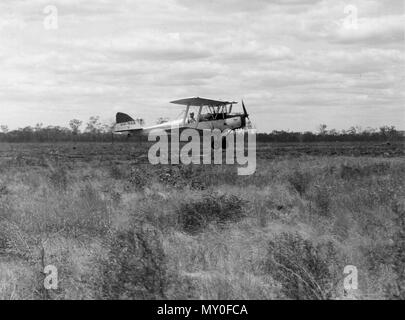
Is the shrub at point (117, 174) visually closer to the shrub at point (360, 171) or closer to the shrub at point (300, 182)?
the shrub at point (300, 182)

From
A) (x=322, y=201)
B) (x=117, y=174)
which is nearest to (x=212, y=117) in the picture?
(x=117, y=174)

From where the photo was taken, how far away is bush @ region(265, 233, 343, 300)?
205 inches

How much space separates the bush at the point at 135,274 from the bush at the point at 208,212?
2891mm

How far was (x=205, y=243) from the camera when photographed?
7355mm

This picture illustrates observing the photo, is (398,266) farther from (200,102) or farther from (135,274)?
(200,102)

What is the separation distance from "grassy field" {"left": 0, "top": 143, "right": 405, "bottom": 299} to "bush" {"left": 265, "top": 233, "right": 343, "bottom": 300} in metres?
0.01

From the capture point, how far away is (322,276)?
5461 mm

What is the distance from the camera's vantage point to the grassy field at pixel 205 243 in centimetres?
532

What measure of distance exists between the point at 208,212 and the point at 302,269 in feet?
12.9

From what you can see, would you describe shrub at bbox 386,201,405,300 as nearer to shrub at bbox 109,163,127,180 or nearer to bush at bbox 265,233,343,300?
bush at bbox 265,233,343,300

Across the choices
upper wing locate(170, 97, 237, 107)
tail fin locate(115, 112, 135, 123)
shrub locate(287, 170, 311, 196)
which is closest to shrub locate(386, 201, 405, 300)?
shrub locate(287, 170, 311, 196)

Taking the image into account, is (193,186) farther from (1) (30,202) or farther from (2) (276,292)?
(2) (276,292)

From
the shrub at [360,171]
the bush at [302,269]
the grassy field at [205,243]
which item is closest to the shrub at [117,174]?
the grassy field at [205,243]
